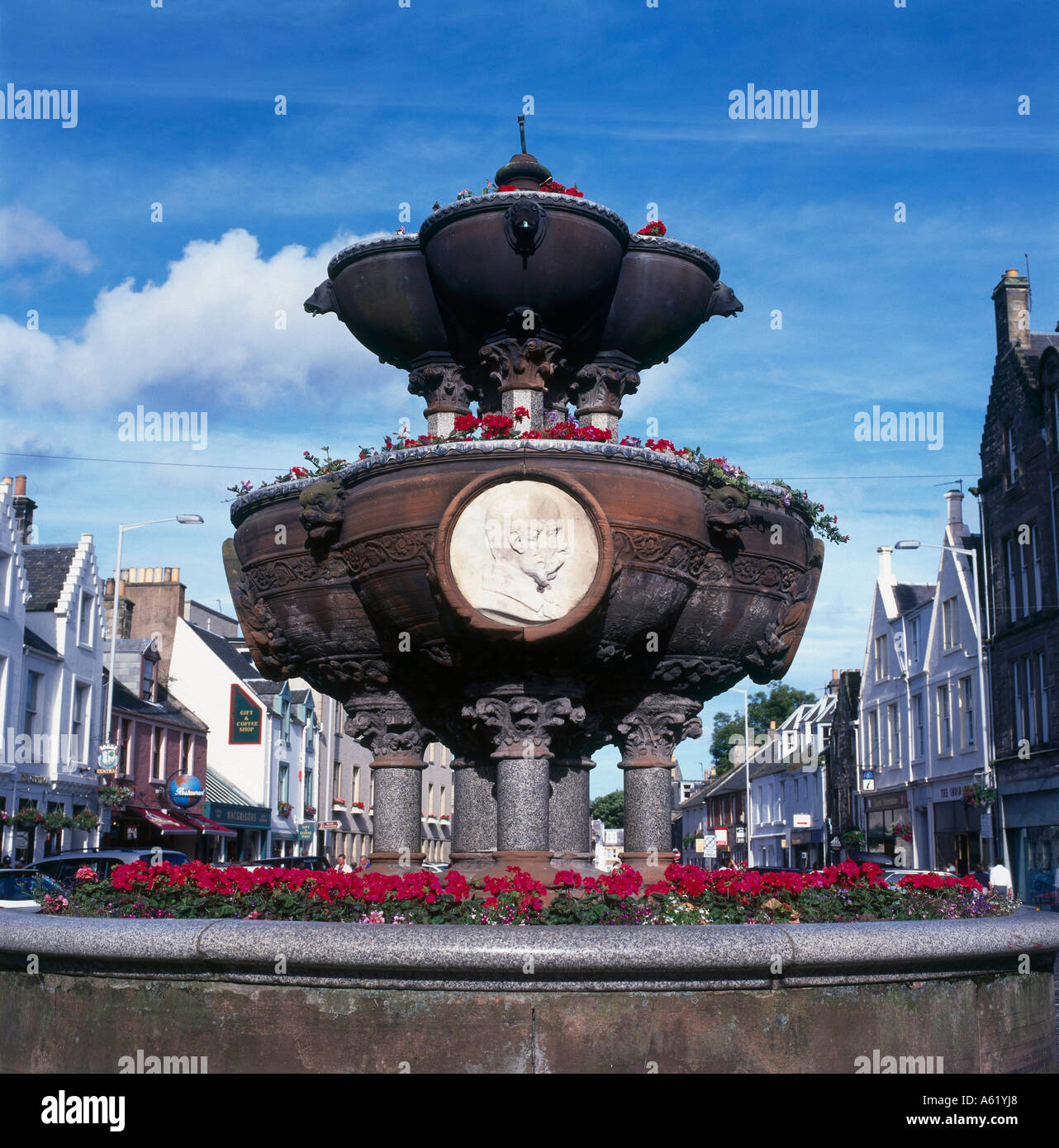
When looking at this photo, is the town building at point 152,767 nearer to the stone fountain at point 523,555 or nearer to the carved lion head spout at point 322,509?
the stone fountain at point 523,555

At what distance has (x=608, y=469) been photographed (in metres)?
8.91

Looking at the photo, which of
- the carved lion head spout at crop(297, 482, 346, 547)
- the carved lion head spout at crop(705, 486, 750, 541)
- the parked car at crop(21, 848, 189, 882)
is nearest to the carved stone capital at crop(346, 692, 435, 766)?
the carved lion head spout at crop(297, 482, 346, 547)

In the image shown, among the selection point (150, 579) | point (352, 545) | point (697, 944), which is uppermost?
point (150, 579)

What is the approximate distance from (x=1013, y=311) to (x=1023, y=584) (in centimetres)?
926

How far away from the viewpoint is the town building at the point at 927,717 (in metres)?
44.3

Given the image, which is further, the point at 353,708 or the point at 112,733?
the point at 112,733

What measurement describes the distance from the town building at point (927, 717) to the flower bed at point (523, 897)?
31259mm

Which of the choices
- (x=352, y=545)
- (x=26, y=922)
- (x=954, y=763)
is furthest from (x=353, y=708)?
(x=954, y=763)

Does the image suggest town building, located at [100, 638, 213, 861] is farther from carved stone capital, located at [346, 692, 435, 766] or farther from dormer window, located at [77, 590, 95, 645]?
carved stone capital, located at [346, 692, 435, 766]

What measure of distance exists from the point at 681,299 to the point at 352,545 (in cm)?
359

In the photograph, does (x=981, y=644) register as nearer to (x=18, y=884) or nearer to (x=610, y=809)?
(x=18, y=884)

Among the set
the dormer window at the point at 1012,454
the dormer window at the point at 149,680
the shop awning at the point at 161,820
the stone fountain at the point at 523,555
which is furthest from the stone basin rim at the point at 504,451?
the dormer window at the point at 149,680
